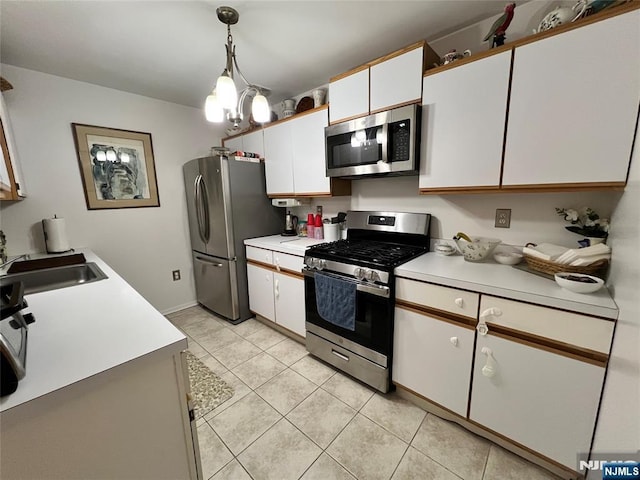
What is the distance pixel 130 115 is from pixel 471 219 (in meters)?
3.29

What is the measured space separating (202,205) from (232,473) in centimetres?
222

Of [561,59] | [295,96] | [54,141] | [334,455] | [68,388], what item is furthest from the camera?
[295,96]

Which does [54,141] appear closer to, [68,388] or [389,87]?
[68,388]

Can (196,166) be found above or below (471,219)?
above

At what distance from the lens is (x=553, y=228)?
1.44 metres

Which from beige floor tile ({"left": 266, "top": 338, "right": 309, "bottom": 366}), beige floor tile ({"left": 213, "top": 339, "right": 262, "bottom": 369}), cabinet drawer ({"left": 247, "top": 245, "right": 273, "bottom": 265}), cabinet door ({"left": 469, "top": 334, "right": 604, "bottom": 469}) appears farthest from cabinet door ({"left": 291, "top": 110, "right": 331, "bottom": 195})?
cabinet door ({"left": 469, "top": 334, "right": 604, "bottom": 469})

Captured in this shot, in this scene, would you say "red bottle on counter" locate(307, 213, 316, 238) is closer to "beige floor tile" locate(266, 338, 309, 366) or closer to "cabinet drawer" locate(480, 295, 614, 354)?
"beige floor tile" locate(266, 338, 309, 366)

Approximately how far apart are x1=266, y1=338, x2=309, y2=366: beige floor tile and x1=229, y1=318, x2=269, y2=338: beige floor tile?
1.21 ft

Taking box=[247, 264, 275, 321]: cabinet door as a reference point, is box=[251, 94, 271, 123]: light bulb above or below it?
above

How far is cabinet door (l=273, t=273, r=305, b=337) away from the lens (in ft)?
7.02

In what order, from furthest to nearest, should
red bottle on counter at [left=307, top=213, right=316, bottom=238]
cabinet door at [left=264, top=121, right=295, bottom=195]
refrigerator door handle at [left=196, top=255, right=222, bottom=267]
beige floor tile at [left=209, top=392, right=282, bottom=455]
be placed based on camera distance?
refrigerator door handle at [left=196, top=255, right=222, bottom=267] < red bottle on counter at [left=307, top=213, right=316, bottom=238] < cabinet door at [left=264, top=121, right=295, bottom=195] < beige floor tile at [left=209, top=392, right=282, bottom=455]

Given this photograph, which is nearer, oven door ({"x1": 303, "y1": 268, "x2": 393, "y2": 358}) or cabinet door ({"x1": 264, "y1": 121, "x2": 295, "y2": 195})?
oven door ({"x1": 303, "y1": 268, "x2": 393, "y2": 358})

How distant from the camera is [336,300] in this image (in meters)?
1.70

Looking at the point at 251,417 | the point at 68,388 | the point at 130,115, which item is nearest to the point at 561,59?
the point at 68,388
